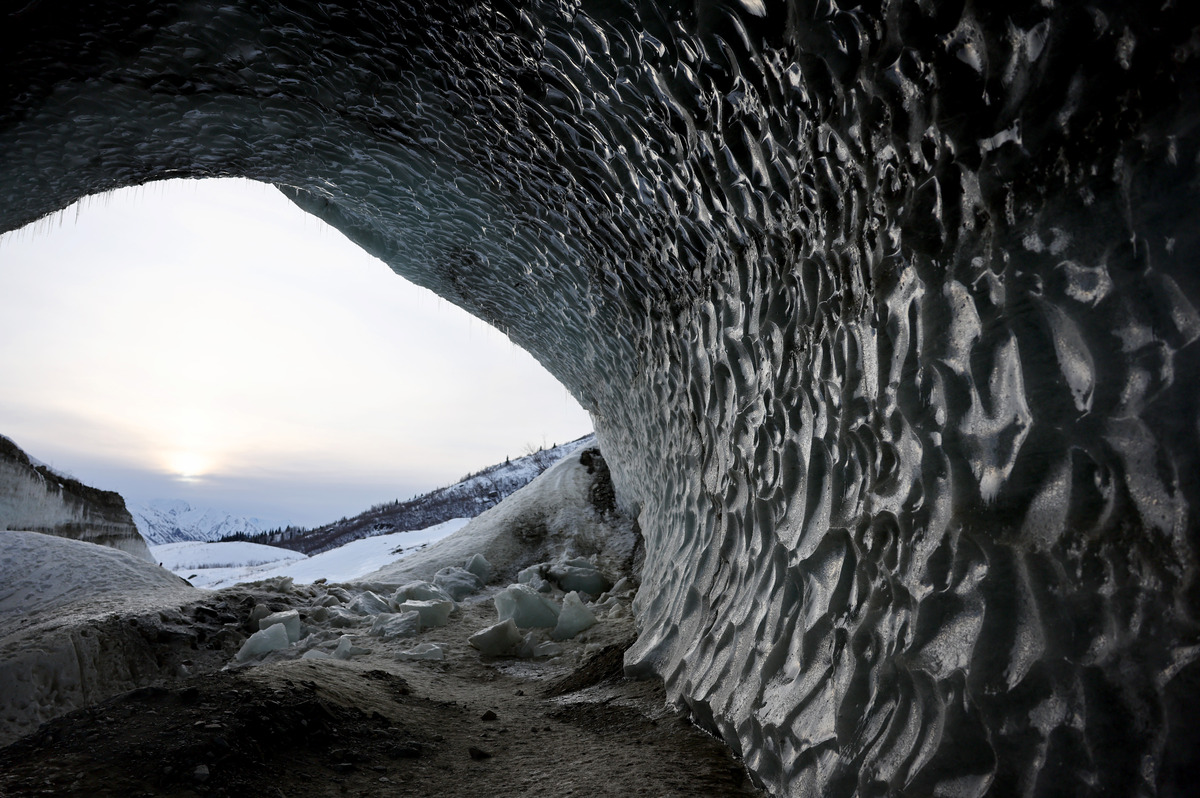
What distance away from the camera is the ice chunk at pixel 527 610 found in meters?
3.02

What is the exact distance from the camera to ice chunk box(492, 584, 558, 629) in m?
3.02

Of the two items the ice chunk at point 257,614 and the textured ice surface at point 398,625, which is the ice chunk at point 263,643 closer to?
the ice chunk at point 257,614

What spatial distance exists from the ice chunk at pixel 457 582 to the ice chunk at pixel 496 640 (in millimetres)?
1301

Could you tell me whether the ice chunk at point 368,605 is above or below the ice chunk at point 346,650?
above

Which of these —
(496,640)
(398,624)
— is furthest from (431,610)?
(496,640)

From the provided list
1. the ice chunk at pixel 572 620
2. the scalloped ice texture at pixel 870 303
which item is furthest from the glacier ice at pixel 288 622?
the scalloped ice texture at pixel 870 303

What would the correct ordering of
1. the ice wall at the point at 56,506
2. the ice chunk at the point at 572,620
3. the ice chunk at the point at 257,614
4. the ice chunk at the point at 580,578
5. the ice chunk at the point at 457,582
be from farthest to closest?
the ice wall at the point at 56,506 → the ice chunk at the point at 457,582 → the ice chunk at the point at 580,578 → the ice chunk at the point at 257,614 → the ice chunk at the point at 572,620

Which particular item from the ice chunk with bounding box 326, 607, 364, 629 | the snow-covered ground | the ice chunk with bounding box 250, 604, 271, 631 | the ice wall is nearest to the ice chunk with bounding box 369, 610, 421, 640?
the ice chunk with bounding box 326, 607, 364, 629

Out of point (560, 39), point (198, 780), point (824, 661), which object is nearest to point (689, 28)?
point (560, 39)

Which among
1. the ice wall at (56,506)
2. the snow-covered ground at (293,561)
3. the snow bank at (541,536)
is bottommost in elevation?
the snow-covered ground at (293,561)

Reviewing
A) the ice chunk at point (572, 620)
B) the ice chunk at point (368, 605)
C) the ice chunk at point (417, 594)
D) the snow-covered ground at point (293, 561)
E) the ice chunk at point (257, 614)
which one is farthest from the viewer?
the snow-covered ground at point (293, 561)

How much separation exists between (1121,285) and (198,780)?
5.55ft

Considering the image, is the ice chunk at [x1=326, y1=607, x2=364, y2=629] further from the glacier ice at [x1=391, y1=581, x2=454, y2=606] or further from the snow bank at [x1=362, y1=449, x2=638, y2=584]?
the snow bank at [x1=362, y1=449, x2=638, y2=584]

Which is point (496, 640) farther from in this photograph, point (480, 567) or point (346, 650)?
A: point (480, 567)
